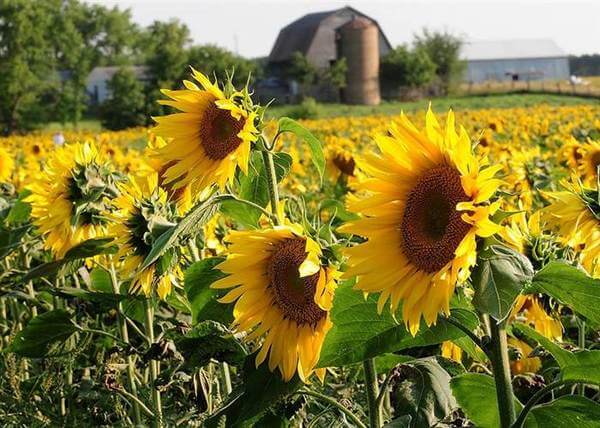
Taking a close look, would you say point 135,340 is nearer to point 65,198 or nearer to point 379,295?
point 65,198

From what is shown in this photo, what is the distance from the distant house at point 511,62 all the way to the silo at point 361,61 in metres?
11.4

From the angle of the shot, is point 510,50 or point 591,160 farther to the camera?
point 510,50

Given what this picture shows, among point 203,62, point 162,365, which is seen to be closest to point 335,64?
point 203,62

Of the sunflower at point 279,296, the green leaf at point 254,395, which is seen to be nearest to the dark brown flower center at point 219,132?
the sunflower at point 279,296

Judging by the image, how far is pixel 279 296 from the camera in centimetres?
122

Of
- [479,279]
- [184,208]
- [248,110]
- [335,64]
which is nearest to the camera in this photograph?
[479,279]

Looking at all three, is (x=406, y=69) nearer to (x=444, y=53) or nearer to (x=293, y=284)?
(x=444, y=53)

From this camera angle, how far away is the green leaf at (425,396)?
1.15 metres

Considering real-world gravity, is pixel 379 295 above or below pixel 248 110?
below

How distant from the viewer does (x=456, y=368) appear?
4.26 ft

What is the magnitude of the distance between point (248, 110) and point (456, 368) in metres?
0.51

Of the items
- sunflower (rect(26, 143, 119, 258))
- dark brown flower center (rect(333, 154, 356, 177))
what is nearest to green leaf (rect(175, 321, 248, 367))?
sunflower (rect(26, 143, 119, 258))

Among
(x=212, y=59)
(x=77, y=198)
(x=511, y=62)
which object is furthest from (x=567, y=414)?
(x=511, y=62)

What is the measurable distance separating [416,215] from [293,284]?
24 centimetres
